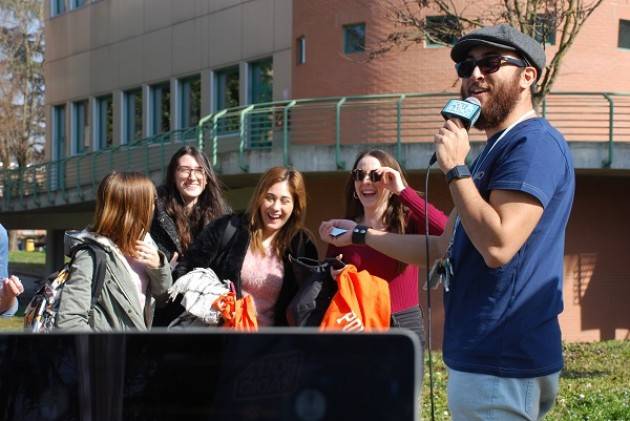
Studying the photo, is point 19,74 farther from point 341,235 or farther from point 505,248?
point 505,248

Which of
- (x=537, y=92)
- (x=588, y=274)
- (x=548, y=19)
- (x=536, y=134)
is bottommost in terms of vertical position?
(x=588, y=274)

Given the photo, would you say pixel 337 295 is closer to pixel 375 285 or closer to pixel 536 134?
pixel 375 285

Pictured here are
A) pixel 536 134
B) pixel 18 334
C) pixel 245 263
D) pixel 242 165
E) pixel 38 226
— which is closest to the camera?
pixel 18 334

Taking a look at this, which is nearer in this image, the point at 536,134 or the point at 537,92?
the point at 536,134

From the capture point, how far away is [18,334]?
5.59 ft

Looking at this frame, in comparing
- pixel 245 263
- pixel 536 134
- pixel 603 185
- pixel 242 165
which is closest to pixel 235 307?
pixel 245 263

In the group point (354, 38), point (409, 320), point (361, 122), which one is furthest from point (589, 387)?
point (354, 38)

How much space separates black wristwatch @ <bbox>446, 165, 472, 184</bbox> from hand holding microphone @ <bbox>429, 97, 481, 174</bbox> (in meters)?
0.05

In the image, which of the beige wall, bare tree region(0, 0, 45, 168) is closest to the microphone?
the beige wall

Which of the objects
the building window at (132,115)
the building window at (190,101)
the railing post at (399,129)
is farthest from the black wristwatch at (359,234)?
the building window at (132,115)

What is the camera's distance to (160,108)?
29266 mm

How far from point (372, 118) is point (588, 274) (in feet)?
17.3

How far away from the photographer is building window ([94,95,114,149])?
32.1 metres

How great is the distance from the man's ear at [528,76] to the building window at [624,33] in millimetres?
18923
